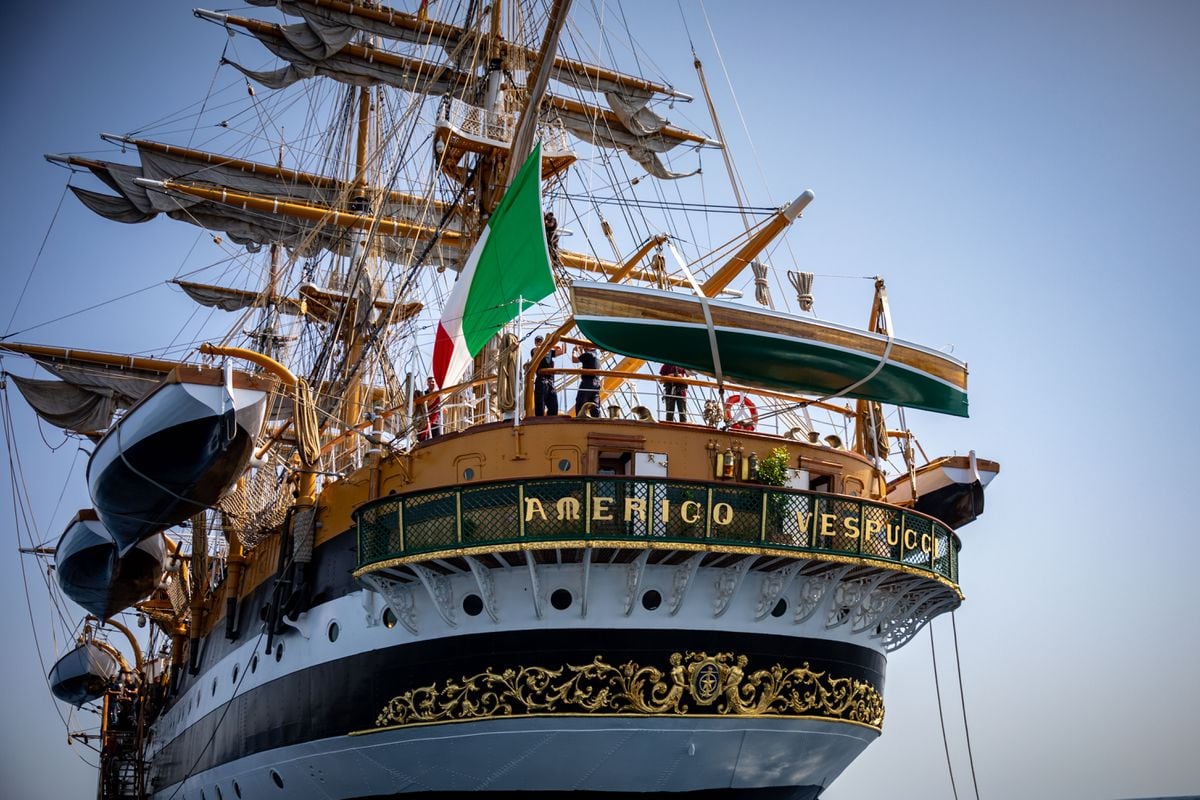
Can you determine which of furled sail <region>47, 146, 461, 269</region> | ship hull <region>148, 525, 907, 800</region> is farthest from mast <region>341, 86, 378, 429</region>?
ship hull <region>148, 525, 907, 800</region>

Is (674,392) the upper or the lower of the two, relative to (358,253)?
lower

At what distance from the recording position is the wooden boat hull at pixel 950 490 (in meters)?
19.2

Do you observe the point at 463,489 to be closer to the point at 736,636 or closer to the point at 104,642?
the point at 736,636

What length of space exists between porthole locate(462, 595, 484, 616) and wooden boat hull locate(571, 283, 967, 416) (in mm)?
3740

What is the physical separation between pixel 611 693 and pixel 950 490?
7129 mm

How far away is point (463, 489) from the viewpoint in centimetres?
1506

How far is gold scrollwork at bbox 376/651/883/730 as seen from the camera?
15039mm

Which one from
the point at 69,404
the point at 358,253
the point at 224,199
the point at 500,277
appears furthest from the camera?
the point at 224,199

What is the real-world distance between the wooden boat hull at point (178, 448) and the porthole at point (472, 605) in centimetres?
439

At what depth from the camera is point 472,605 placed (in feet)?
51.4

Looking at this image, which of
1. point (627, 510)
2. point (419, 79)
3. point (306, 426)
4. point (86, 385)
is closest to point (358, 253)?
point (419, 79)

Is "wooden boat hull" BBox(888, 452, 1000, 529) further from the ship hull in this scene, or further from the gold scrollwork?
the gold scrollwork

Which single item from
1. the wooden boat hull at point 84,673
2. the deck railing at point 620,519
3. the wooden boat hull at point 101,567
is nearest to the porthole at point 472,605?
the deck railing at point 620,519

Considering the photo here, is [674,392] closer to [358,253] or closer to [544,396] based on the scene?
[544,396]
